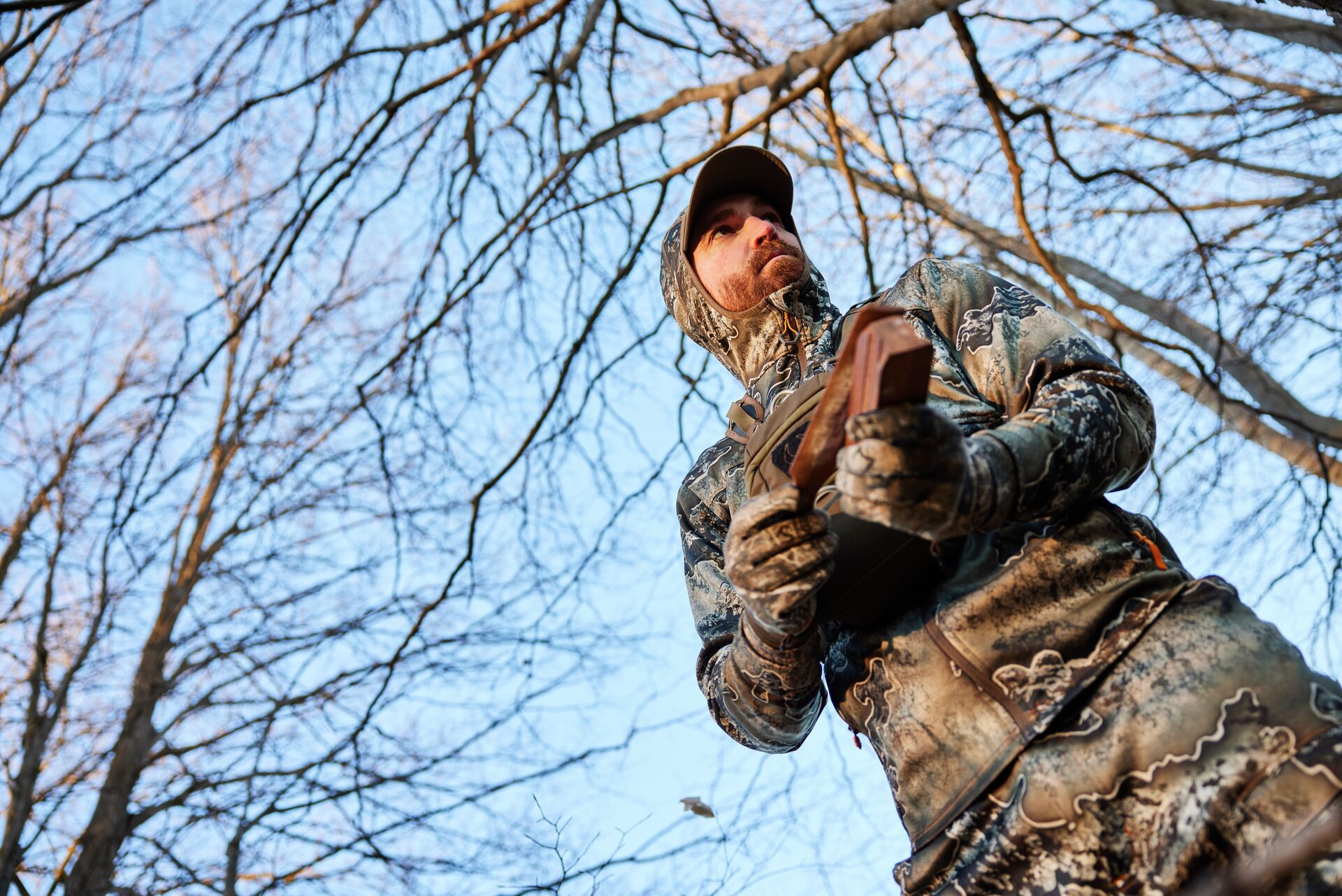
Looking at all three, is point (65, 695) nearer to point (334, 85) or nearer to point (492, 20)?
point (334, 85)

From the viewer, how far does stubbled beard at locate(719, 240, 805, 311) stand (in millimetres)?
2434

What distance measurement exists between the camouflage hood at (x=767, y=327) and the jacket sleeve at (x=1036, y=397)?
246 millimetres

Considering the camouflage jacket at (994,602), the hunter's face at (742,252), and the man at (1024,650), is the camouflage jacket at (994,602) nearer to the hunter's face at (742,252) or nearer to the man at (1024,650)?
the man at (1024,650)

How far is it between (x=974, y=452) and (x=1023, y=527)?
10.9 inches

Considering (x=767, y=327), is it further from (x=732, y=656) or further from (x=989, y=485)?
(x=989, y=485)

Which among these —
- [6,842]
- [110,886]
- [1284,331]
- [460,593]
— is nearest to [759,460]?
[460,593]

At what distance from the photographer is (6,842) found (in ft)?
18.6

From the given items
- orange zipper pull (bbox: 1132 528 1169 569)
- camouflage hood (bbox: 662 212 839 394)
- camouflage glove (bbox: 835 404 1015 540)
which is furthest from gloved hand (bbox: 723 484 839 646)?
camouflage hood (bbox: 662 212 839 394)

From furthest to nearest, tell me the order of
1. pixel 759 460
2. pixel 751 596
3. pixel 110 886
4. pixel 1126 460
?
pixel 110 886 → pixel 759 460 → pixel 1126 460 → pixel 751 596

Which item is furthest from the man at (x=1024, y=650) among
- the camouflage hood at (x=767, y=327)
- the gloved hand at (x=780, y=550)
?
the camouflage hood at (x=767, y=327)

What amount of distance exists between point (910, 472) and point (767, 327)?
1033 millimetres

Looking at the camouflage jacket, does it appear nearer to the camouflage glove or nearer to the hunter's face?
the camouflage glove

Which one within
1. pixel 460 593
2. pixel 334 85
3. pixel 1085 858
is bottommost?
pixel 1085 858

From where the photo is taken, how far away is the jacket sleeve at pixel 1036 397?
5.47 ft
